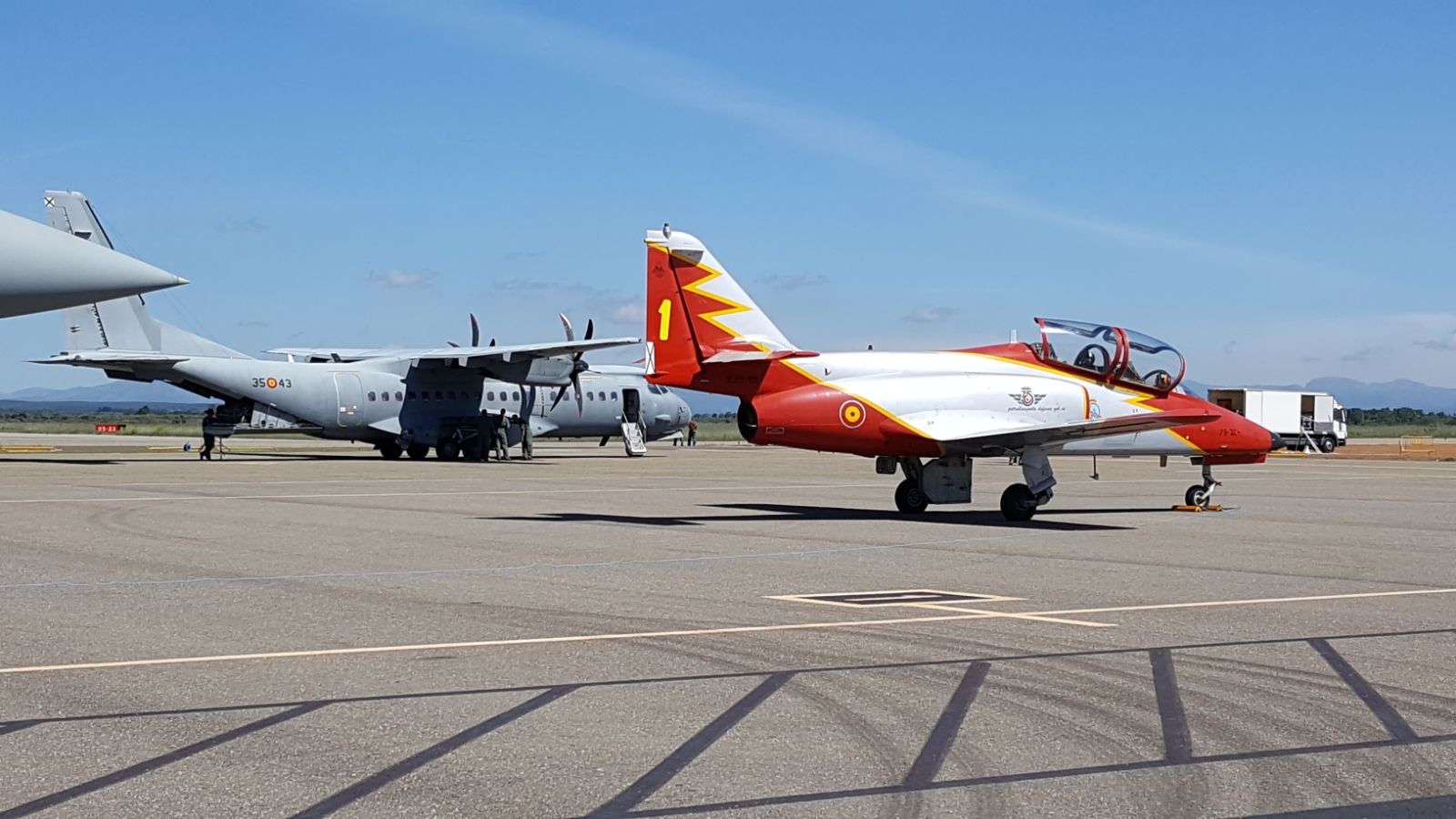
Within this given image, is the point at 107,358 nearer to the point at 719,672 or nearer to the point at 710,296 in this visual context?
the point at 710,296

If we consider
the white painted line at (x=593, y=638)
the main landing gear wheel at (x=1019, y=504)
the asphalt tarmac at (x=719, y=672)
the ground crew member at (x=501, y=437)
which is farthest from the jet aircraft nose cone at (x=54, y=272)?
the ground crew member at (x=501, y=437)

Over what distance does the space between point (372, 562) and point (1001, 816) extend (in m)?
10.7

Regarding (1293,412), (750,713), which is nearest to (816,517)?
(750,713)

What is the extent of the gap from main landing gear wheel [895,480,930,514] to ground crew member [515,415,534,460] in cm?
2723

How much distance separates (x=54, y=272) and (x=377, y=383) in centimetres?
3531

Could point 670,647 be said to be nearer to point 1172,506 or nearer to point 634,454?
point 1172,506

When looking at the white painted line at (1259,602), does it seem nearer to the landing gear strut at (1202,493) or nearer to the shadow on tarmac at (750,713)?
the shadow on tarmac at (750,713)

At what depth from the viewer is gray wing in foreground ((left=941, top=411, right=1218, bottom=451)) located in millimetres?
21094

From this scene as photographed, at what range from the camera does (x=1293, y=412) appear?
7181cm

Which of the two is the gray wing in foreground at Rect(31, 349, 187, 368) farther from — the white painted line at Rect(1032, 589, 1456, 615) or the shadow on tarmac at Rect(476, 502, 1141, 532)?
the white painted line at Rect(1032, 589, 1456, 615)

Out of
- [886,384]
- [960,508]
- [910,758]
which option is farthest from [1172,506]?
[910,758]

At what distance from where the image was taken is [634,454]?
53531 millimetres

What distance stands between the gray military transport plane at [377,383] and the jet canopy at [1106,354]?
23.2 meters

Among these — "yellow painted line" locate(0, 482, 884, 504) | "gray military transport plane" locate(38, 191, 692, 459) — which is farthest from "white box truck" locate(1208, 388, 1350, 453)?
"yellow painted line" locate(0, 482, 884, 504)
